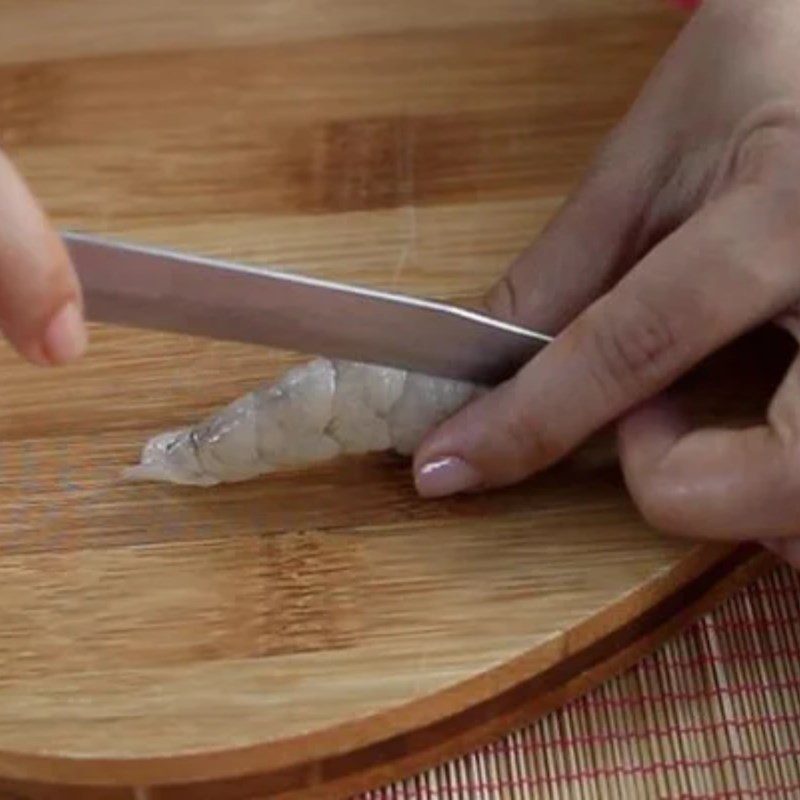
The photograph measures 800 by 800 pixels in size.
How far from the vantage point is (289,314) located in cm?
75

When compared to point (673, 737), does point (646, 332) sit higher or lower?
higher

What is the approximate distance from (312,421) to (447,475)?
0.08 metres

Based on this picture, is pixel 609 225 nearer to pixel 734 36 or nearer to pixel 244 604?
pixel 734 36

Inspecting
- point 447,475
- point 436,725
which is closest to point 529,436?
point 447,475

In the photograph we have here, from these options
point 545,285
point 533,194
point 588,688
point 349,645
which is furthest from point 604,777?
point 533,194

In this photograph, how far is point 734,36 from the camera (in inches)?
35.2

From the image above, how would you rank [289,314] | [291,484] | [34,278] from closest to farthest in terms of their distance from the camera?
[34,278]
[289,314]
[291,484]

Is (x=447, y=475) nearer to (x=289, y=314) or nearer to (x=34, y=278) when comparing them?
(x=289, y=314)

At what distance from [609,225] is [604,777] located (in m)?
0.30

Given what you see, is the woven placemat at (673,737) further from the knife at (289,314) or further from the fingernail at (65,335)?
the fingernail at (65,335)

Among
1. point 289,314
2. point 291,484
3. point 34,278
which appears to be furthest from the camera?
point 291,484

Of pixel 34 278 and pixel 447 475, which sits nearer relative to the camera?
pixel 34 278

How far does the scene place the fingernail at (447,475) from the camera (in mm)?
817

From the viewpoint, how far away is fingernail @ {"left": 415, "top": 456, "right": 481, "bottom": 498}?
2.68 feet
